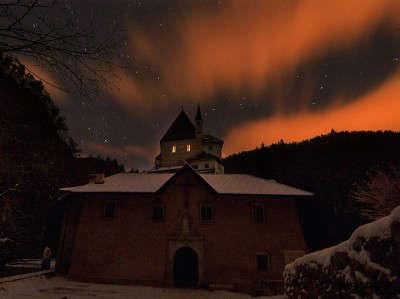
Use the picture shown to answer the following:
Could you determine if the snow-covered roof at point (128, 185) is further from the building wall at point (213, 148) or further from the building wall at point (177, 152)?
the building wall at point (213, 148)

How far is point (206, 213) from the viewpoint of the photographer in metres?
20.5

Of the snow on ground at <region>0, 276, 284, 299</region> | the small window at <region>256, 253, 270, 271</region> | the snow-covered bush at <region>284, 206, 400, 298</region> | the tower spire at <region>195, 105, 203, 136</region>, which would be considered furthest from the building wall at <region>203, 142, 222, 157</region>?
the snow-covered bush at <region>284, 206, 400, 298</region>

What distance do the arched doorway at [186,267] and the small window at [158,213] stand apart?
8.97 feet

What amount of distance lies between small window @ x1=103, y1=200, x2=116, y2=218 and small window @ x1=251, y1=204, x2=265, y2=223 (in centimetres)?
1041

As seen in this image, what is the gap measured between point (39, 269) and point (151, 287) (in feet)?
37.5

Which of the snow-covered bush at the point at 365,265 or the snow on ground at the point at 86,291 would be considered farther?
the snow on ground at the point at 86,291

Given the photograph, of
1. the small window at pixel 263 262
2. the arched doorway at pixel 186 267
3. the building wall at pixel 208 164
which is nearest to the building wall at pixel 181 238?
the small window at pixel 263 262

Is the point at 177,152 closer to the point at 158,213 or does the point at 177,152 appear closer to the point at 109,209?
the point at 109,209

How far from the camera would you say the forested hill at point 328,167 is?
31906 millimetres

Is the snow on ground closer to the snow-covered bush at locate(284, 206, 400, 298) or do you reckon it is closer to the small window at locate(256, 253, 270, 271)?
the small window at locate(256, 253, 270, 271)

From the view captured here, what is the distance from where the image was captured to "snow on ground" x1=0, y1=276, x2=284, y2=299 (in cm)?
1421

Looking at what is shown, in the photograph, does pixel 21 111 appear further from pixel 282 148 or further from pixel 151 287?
pixel 282 148

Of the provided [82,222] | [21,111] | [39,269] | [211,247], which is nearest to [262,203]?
[211,247]

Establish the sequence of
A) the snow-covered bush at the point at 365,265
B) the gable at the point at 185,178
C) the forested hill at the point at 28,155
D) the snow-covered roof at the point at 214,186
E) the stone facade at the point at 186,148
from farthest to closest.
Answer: the stone facade at the point at 186,148, the gable at the point at 185,178, the snow-covered roof at the point at 214,186, the forested hill at the point at 28,155, the snow-covered bush at the point at 365,265
